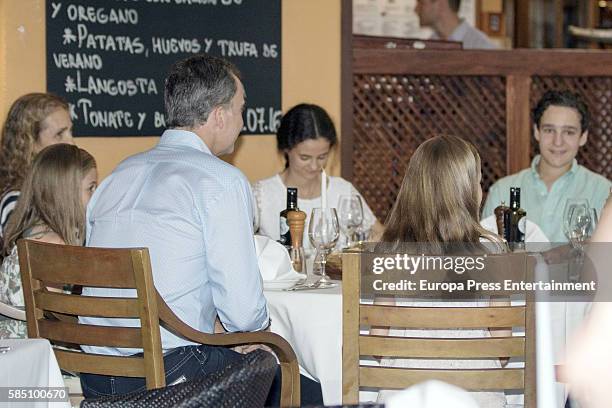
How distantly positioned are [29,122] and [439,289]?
7.90 feet

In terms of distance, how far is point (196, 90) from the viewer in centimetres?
317

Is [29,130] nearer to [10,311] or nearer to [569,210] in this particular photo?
[10,311]

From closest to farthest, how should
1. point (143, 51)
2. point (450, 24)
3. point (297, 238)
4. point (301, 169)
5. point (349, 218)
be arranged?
point (297, 238) → point (349, 218) → point (301, 169) → point (143, 51) → point (450, 24)

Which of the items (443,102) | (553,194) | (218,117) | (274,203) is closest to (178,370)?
(218,117)

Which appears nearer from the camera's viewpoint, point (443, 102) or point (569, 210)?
point (569, 210)

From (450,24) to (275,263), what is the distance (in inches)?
203

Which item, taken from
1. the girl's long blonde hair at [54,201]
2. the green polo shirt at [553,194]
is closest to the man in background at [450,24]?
the green polo shirt at [553,194]

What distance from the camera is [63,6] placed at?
17.1 ft

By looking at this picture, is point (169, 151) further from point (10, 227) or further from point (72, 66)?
point (72, 66)

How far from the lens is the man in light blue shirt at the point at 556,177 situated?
15.9 ft

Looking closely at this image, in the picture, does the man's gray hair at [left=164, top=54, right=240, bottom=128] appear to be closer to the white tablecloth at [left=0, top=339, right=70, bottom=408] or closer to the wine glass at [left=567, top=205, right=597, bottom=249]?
the white tablecloth at [left=0, top=339, right=70, bottom=408]

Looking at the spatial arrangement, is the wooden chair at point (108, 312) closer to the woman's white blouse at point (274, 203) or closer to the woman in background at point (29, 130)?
the woman in background at point (29, 130)

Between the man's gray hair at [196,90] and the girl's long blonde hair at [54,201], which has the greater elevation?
the man's gray hair at [196,90]

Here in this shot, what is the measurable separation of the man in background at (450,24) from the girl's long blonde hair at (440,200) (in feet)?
16.4
